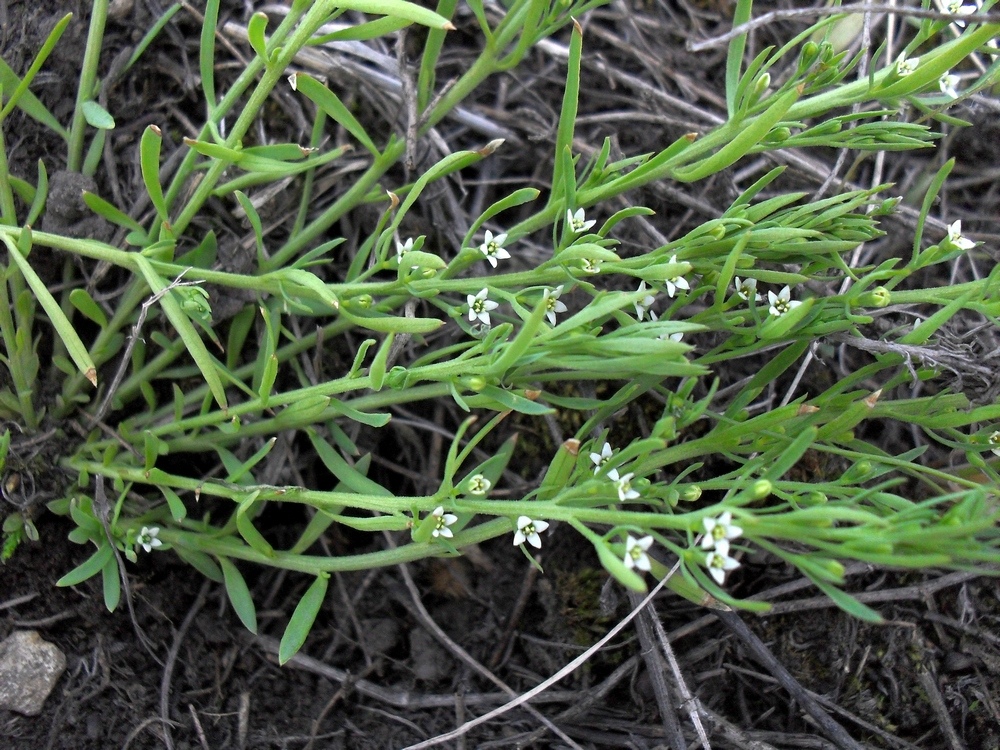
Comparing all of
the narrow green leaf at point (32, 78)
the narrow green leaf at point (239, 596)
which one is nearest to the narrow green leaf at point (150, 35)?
the narrow green leaf at point (32, 78)

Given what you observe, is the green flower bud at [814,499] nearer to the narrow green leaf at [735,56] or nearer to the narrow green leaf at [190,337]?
the narrow green leaf at [735,56]

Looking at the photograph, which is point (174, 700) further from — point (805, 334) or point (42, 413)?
point (805, 334)

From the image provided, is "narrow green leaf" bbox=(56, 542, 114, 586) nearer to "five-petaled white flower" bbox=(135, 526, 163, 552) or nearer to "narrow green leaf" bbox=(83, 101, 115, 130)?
"five-petaled white flower" bbox=(135, 526, 163, 552)

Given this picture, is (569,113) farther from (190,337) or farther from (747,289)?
(190,337)

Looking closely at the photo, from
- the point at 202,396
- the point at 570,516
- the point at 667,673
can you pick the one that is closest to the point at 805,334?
the point at 570,516

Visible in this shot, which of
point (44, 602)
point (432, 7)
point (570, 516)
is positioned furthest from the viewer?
point (432, 7)

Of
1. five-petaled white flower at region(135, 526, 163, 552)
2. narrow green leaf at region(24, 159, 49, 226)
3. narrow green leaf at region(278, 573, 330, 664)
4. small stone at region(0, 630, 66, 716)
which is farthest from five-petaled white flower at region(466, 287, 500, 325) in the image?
small stone at region(0, 630, 66, 716)
